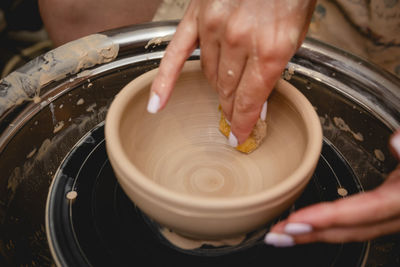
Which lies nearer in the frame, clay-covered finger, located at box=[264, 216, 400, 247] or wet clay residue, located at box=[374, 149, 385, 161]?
clay-covered finger, located at box=[264, 216, 400, 247]

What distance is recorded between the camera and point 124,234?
0.78 m

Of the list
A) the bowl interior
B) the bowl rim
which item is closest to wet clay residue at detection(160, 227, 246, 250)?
the bowl interior

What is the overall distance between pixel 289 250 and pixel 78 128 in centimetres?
70

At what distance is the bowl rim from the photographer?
57 cm

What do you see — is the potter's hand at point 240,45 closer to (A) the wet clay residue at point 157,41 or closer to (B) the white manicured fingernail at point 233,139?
(B) the white manicured fingernail at point 233,139

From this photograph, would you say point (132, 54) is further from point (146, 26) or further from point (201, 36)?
point (201, 36)

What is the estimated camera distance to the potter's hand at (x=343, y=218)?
537 mm

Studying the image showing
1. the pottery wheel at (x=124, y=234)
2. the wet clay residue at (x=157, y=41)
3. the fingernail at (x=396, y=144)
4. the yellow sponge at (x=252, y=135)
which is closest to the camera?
the fingernail at (x=396, y=144)

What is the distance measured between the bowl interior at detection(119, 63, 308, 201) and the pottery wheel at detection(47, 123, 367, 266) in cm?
11

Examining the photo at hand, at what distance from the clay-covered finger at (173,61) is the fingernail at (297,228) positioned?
35cm

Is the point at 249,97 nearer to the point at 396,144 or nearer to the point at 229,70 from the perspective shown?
the point at 229,70

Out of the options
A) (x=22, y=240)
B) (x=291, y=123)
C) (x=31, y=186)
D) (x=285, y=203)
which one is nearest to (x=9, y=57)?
(x=31, y=186)

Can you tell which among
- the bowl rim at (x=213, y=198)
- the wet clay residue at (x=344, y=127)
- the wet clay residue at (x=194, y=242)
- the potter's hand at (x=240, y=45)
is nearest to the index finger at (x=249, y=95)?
the potter's hand at (x=240, y=45)

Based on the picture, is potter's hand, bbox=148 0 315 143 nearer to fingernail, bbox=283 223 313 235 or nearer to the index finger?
the index finger
